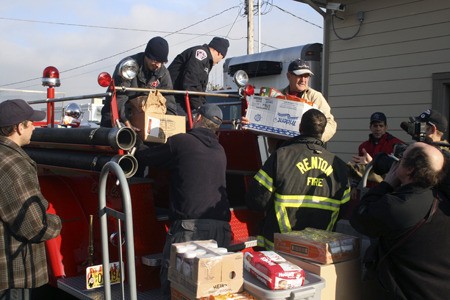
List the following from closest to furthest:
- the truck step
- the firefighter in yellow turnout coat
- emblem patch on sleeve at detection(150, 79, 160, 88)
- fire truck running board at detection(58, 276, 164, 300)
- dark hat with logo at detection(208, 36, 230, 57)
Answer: fire truck running board at detection(58, 276, 164, 300), the firefighter in yellow turnout coat, the truck step, emblem patch on sleeve at detection(150, 79, 160, 88), dark hat with logo at detection(208, 36, 230, 57)

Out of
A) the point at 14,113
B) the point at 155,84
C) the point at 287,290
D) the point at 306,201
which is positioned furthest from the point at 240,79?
the point at 287,290

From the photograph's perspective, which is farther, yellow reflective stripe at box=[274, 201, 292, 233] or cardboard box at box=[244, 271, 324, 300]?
yellow reflective stripe at box=[274, 201, 292, 233]

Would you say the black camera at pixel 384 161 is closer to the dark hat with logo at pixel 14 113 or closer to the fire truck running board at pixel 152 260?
the fire truck running board at pixel 152 260

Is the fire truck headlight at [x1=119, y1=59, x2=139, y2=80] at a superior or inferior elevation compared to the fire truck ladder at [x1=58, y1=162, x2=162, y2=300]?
superior

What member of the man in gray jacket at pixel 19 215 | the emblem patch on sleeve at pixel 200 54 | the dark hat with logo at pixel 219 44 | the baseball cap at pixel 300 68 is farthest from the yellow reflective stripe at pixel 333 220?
the dark hat with logo at pixel 219 44

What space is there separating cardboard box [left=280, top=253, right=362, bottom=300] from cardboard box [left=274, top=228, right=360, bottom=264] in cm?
3

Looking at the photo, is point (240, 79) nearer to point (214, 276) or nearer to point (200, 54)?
point (200, 54)

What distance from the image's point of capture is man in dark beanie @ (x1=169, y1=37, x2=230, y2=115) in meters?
5.12

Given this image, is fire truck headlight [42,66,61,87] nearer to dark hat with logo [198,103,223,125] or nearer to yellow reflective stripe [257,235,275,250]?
dark hat with logo [198,103,223,125]

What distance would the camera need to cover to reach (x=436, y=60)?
22.8 feet

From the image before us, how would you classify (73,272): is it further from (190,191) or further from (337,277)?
(337,277)

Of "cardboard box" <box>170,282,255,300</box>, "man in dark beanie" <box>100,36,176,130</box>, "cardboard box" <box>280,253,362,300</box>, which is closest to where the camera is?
"cardboard box" <box>170,282,255,300</box>

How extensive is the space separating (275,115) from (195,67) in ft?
4.13

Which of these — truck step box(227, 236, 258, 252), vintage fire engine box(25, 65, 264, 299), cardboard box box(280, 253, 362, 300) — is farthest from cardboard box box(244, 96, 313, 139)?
cardboard box box(280, 253, 362, 300)
